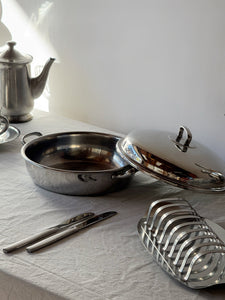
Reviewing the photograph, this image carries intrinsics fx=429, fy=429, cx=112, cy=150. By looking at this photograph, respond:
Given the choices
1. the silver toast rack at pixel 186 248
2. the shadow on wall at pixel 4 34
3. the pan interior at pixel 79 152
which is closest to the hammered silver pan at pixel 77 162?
the pan interior at pixel 79 152

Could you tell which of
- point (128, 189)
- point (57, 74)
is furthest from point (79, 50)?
point (128, 189)

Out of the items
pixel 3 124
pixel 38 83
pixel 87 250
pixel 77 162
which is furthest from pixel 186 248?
pixel 38 83

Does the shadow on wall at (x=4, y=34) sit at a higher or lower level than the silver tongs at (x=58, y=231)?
higher

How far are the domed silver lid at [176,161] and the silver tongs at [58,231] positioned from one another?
0.12 metres

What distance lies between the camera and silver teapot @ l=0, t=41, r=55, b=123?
1215mm

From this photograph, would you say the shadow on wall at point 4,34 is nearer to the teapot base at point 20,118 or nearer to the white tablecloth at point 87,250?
the teapot base at point 20,118

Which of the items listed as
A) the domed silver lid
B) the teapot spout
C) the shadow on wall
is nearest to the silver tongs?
the domed silver lid

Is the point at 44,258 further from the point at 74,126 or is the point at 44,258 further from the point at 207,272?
the point at 74,126

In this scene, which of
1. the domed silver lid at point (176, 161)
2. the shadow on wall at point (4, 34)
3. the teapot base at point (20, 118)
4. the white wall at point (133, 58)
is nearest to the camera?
the domed silver lid at point (176, 161)

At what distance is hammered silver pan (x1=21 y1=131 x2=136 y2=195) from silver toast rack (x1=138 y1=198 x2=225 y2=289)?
111mm

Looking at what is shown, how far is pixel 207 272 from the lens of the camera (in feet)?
2.09

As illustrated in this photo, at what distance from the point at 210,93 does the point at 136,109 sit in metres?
0.26

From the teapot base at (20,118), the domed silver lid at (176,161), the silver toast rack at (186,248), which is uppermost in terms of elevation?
the domed silver lid at (176,161)

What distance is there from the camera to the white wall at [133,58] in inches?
44.5
